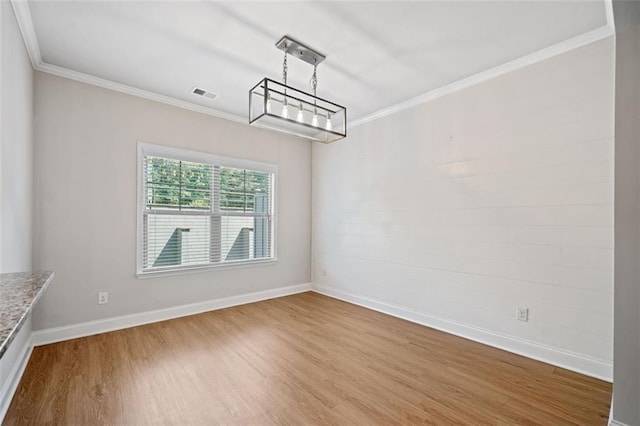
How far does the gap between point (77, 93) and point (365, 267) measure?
4.14 m

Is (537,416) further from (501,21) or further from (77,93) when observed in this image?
(77,93)

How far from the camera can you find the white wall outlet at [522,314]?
9.40 ft

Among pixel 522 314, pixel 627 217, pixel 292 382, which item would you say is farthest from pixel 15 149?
pixel 522 314

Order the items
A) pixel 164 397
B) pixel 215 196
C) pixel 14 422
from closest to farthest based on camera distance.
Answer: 1. pixel 14 422
2. pixel 164 397
3. pixel 215 196

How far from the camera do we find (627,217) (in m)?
1.80

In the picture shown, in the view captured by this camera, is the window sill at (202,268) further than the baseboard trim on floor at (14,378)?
Yes

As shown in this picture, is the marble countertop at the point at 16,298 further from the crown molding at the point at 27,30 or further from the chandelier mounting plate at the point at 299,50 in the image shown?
the chandelier mounting plate at the point at 299,50

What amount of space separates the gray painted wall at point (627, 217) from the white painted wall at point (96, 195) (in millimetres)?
4117

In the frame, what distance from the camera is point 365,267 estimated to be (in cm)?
449

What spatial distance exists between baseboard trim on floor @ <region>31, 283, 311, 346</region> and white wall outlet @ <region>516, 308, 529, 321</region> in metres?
3.31

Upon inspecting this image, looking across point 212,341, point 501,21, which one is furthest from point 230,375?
point 501,21

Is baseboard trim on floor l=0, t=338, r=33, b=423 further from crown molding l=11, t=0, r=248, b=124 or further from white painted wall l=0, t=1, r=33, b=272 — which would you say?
crown molding l=11, t=0, r=248, b=124

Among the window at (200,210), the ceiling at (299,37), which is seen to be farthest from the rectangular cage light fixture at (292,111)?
the window at (200,210)

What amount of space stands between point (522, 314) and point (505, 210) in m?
1.02
